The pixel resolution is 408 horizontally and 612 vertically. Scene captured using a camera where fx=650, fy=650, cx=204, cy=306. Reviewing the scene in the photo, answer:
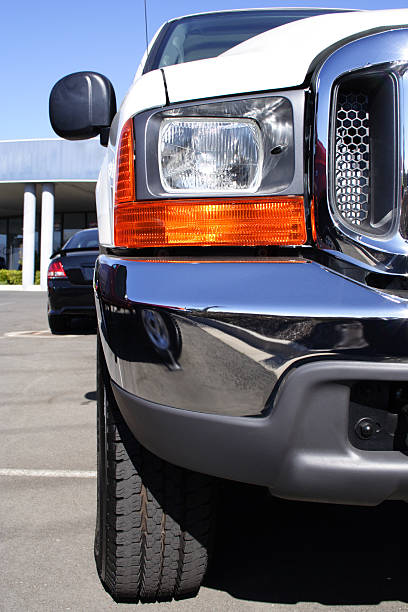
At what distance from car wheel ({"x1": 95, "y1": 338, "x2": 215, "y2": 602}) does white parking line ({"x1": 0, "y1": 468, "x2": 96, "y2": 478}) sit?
3.48 ft

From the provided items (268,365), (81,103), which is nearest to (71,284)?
(81,103)

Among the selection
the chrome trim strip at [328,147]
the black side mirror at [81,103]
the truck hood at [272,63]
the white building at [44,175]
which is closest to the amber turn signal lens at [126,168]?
the truck hood at [272,63]

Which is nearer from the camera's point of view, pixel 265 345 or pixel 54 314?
pixel 265 345

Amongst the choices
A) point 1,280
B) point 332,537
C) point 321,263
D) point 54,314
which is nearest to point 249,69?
point 321,263

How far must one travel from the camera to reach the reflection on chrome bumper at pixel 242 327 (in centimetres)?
131

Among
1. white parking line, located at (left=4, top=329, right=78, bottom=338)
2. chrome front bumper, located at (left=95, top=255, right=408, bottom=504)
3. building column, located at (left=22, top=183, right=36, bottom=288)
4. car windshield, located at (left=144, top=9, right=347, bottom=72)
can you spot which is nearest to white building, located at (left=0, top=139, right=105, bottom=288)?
building column, located at (left=22, top=183, right=36, bottom=288)

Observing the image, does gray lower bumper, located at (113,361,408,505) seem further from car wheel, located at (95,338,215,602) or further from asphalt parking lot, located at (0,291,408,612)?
asphalt parking lot, located at (0,291,408,612)

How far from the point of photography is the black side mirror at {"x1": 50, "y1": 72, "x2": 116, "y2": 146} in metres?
2.43

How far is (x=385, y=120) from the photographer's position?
4.76 ft

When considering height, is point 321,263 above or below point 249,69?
below

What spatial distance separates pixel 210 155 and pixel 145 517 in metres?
0.94

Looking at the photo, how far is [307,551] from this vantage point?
84.0 inches

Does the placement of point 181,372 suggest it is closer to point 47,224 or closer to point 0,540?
point 0,540

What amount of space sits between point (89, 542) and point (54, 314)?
579cm
